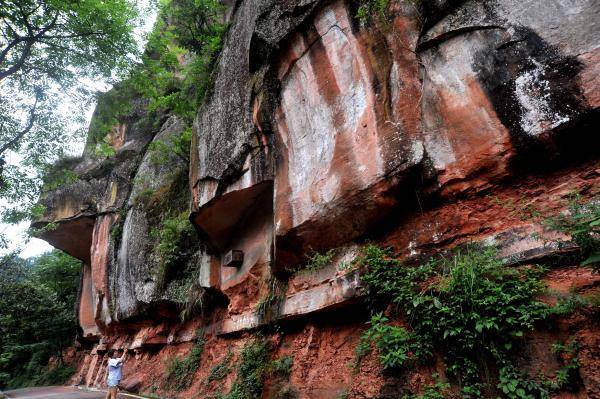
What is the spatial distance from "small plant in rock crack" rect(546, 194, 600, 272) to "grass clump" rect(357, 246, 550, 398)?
469 millimetres

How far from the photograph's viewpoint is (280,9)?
22.4 feet

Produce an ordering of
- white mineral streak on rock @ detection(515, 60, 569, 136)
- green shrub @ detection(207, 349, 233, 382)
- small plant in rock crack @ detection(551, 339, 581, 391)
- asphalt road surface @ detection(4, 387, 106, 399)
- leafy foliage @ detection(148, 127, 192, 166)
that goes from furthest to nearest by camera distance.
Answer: leafy foliage @ detection(148, 127, 192, 166), asphalt road surface @ detection(4, 387, 106, 399), green shrub @ detection(207, 349, 233, 382), white mineral streak on rock @ detection(515, 60, 569, 136), small plant in rock crack @ detection(551, 339, 581, 391)

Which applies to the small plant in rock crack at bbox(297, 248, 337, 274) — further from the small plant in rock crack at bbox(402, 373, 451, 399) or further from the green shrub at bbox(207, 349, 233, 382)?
the green shrub at bbox(207, 349, 233, 382)

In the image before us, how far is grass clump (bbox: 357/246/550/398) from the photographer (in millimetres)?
3541

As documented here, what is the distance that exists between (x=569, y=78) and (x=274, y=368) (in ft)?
19.0

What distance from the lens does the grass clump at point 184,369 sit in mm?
8312

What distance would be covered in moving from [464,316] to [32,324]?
19876 mm

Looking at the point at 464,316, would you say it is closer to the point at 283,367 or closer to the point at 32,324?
the point at 283,367

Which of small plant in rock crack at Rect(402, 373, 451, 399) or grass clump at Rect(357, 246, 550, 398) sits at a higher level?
grass clump at Rect(357, 246, 550, 398)

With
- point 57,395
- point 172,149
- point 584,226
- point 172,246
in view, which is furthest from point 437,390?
point 57,395

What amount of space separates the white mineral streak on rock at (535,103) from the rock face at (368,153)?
0.05 ft

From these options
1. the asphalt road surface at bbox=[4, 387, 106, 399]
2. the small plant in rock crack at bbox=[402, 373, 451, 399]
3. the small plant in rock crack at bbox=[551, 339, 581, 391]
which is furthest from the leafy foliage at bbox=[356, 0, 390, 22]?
the asphalt road surface at bbox=[4, 387, 106, 399]

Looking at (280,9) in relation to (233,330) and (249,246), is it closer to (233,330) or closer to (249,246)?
(249,246)

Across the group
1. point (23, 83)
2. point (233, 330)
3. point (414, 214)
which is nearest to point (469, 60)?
point (414, 214)
